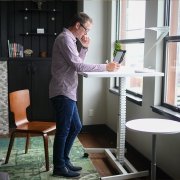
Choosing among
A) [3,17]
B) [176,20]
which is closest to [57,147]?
[176,20]

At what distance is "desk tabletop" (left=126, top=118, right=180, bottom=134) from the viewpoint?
2.03 meters

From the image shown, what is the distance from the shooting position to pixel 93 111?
4.36m

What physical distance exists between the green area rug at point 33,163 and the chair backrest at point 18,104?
415 millimetres

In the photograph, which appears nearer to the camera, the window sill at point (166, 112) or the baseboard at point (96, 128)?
the window sill at point (166, 112)

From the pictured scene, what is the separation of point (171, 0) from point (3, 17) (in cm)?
268

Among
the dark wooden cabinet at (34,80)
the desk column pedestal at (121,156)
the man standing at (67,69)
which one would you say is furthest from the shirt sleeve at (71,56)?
Result: the dark wooden cabinet at (34,80)

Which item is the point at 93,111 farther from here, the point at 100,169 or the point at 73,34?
the point at 73,34

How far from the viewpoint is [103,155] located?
11.2 ft

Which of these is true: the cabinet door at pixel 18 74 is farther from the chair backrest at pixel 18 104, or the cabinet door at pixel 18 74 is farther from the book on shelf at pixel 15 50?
the chair backrest at pixel 18 104

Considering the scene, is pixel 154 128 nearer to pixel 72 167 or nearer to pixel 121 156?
pixel 121 156

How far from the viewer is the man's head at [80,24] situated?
2.60 metres

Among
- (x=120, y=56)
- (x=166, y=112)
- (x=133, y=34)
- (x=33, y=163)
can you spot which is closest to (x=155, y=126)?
(x=166, y=112)

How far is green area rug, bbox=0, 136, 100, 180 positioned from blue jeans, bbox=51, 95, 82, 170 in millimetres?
205

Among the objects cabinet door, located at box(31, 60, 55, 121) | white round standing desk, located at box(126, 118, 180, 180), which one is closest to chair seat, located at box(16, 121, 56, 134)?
white round standing desk, located at box(126, 118, 180, 180)
